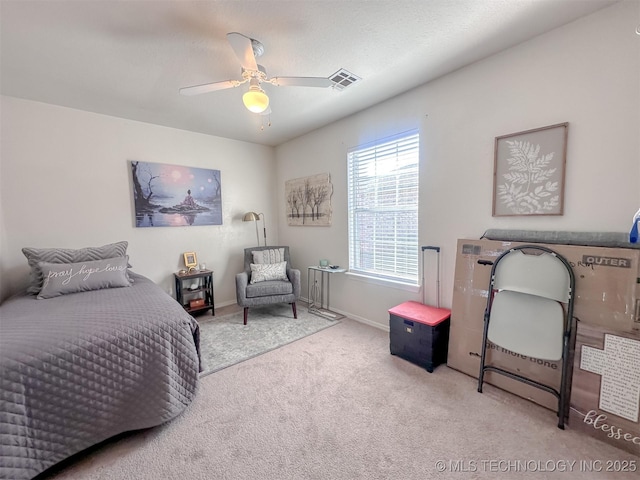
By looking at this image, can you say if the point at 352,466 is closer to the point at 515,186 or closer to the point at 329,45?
the point at 515,186

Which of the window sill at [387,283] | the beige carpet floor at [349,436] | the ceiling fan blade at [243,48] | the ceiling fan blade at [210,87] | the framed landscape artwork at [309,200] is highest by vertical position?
the ceiling fan blade at [243,48]

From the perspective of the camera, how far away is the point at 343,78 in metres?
2.28

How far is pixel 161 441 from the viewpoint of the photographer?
1.57 m

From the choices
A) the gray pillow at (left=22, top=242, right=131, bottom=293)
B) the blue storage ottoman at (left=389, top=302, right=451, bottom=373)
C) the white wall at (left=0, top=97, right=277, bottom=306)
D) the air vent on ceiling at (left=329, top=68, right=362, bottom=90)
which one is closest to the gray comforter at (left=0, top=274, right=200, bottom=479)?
the gray pillow at (left=22, top=242, right=131, bottom=293)

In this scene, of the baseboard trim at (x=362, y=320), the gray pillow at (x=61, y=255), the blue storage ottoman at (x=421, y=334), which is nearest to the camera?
the blue storage ottoman at (x=421, y=334)

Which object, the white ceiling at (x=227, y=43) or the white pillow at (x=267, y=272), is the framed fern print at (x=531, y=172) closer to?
the white ceiling at (x=227, y=43)

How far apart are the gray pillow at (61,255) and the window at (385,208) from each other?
271 centimetres

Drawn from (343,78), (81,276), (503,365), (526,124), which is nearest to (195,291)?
(81,276)

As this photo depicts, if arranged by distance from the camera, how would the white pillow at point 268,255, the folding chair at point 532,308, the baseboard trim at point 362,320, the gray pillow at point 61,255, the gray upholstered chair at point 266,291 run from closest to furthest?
the folding chair at point 532,308 < the gray pillow at point 61,255 < the baseboard trim at point 362,320 < the gray upholstered chair at point 266,291 < the white pillow at point 268,255

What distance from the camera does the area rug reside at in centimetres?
249

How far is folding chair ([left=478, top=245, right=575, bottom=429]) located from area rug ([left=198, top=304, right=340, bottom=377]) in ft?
5.83

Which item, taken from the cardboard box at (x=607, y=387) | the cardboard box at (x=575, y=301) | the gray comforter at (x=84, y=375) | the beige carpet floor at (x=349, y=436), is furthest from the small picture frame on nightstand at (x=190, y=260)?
the cardboard box at (x=607, y=387)

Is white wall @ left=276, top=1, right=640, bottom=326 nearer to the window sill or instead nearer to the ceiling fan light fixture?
the window sill

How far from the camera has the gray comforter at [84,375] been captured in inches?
50.1
